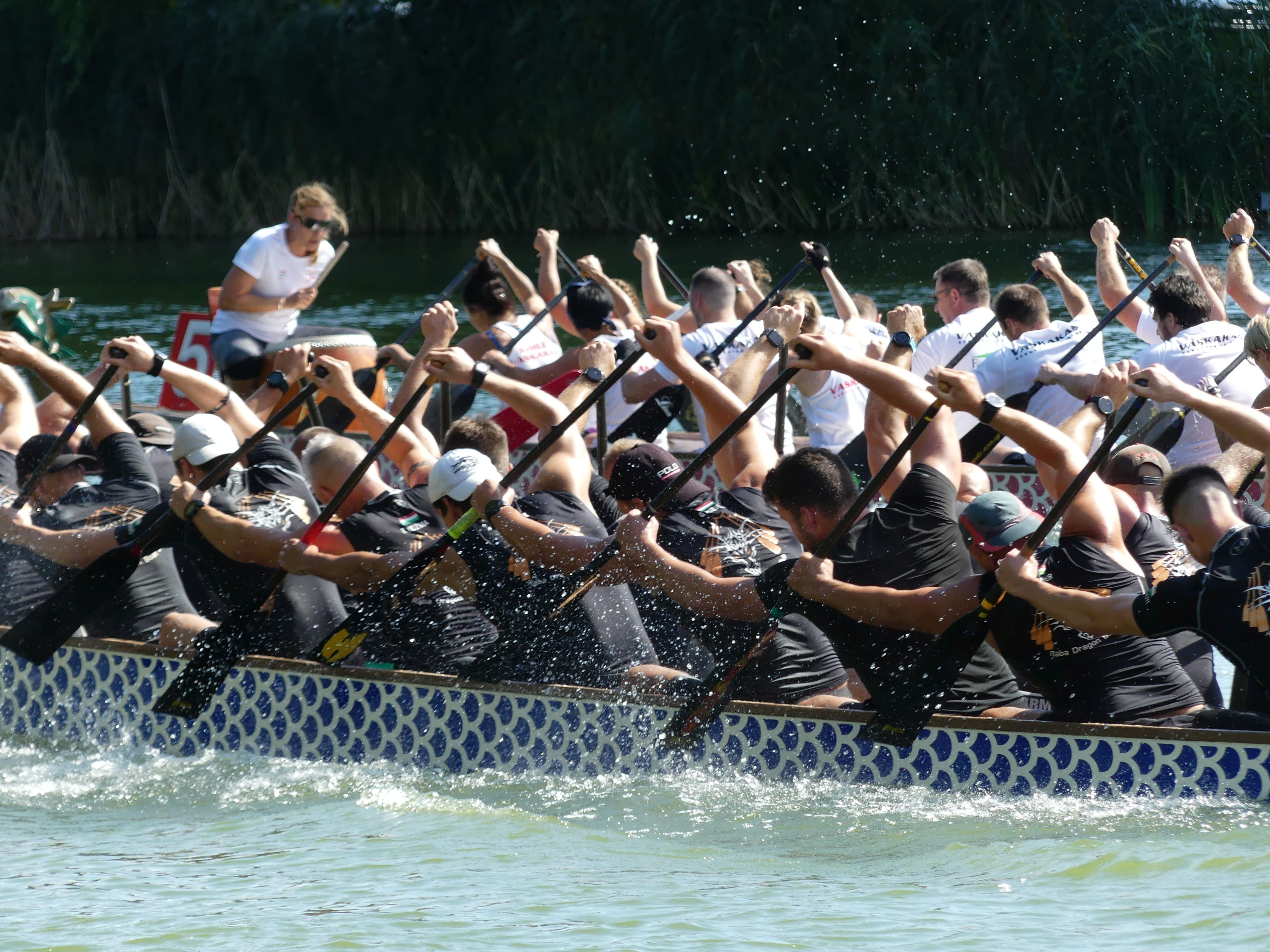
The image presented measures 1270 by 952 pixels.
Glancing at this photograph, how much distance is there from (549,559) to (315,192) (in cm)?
403

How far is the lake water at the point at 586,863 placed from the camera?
3.92 m

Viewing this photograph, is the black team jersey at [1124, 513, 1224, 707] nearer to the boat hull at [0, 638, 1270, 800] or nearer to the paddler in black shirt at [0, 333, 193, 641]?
the boat hull at [0, 638, 1270, 800]

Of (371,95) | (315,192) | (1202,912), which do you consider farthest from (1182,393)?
(371,95)

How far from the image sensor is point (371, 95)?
22609 mm

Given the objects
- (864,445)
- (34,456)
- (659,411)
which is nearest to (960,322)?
(864,445)

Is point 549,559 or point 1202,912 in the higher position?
point 549,559

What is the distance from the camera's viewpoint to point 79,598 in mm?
5414

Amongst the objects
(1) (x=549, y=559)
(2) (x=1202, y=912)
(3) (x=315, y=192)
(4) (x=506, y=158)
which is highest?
(4) (x=506, y=158)

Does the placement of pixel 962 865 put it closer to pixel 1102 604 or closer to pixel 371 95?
pixel 1102 604

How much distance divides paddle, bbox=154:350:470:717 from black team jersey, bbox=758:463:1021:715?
152 cm

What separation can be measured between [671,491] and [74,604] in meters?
1.99

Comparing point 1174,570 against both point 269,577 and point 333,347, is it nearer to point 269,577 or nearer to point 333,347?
point 269,577

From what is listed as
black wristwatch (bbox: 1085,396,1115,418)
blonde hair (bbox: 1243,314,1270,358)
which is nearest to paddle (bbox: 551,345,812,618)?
black wristwatch (bbox: 1085,396,1115,418)

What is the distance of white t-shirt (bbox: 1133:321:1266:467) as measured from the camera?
268 inches
